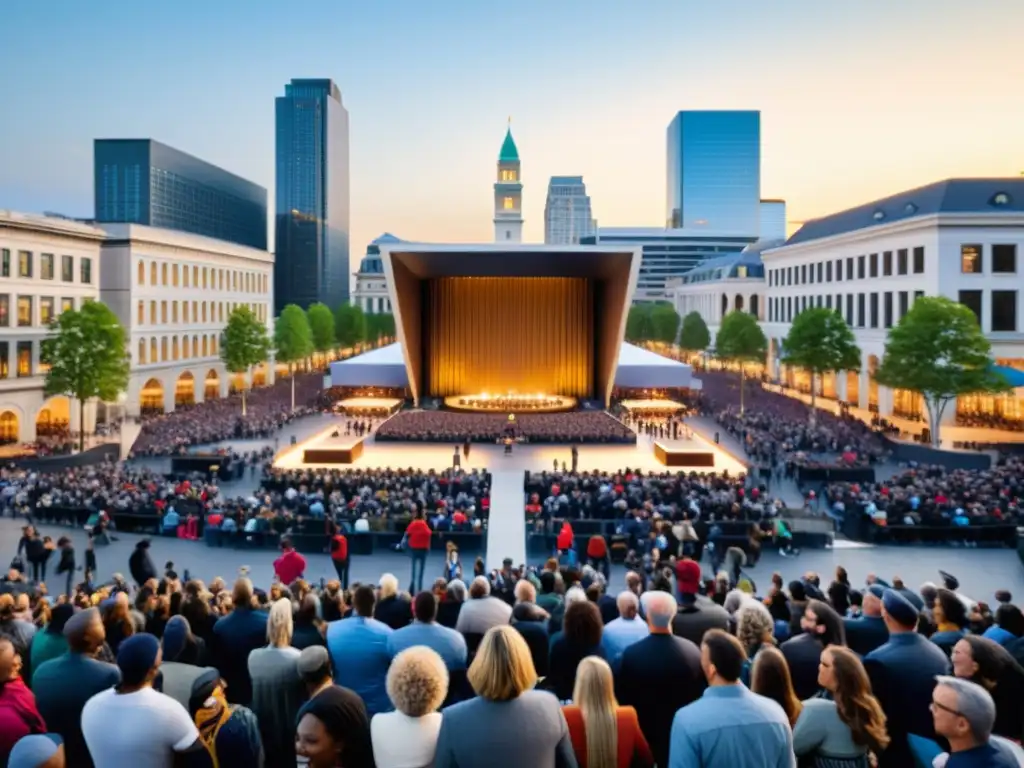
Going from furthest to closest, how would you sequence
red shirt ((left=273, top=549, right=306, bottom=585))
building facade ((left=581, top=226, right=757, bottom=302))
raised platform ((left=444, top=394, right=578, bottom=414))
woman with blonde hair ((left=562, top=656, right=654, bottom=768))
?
1. building facade ((left=581, top=226, right=757, bottom=302))
2. raised platform ((left=444, top=394, right=578, bottom=414))
3. red shirt ((left=273, top=549, right=306, bottom=585))
4. woman with blonde hair ((left=562, top=656, right=654, bottom=768))

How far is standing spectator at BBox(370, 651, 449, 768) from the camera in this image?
3982 mm

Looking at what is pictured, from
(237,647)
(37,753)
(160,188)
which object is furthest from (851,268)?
(160,188)

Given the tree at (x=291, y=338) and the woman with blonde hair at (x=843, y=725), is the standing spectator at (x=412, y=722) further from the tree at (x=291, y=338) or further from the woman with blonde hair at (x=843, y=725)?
the tree at (x=291, y=338)

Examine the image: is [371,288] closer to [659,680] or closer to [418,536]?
[418,536]

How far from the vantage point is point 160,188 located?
147375 millimetres

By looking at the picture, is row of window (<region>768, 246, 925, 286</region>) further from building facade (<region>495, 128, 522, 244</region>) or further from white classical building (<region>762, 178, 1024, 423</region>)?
building facade (<region>495, 128, 522, 244</region>)

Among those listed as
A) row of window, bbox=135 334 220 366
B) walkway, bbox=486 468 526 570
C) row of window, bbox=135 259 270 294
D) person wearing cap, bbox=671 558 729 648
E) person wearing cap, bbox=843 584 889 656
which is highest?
row of window, bbox=135 259 270 294

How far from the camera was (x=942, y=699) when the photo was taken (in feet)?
12.3

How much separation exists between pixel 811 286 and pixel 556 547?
48.9 meters

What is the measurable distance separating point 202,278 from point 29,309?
19.8 meters

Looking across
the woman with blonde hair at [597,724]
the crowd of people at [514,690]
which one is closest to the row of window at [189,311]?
the crowd of people at [514,690]

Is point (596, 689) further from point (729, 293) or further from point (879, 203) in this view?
point (729, 293)

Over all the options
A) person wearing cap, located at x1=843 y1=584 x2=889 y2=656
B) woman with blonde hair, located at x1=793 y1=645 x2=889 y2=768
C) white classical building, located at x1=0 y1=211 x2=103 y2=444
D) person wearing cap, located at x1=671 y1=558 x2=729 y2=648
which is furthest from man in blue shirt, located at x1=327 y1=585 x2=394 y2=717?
white classical building, located at x1=0 y1=211 x2=103 y2=444

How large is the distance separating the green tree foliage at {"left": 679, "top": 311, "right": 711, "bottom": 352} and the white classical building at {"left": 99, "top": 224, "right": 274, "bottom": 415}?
42.3m
